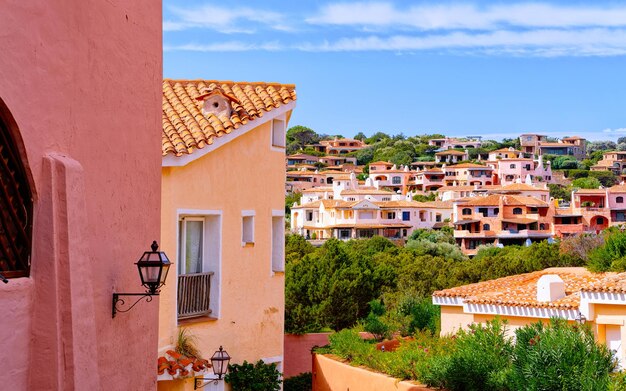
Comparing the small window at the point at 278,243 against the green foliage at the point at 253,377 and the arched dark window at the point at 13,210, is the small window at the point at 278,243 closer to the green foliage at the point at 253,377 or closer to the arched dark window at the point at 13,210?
the green foliage at the point at 253,377

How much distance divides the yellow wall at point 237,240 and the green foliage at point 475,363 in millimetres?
3080

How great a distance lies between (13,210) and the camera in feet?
18.2

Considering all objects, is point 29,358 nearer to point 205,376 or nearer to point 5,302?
point 5,302

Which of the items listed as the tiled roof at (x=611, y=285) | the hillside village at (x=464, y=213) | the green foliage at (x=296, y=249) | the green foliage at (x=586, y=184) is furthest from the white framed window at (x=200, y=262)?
the green foliage at (x=586, y=184)

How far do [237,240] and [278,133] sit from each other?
92.8 inches

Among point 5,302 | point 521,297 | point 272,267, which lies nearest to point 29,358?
point 5,302

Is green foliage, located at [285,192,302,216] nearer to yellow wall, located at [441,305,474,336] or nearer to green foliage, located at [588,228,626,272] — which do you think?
green foliage, located at [588,228,626,272]

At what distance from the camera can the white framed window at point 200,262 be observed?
1252 cm

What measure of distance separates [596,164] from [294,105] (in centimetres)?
17129

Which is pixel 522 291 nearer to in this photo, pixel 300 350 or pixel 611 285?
pixel 611 285

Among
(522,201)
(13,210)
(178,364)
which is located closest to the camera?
(13,210)

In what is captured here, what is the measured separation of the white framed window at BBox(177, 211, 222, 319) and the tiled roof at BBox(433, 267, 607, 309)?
8.01 m

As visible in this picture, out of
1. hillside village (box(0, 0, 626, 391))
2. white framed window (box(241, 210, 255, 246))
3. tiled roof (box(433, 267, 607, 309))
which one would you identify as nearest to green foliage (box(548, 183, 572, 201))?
hillside village (box(0, 0, 626, 391))

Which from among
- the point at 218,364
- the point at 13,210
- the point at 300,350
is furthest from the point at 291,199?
the point at 13,210
